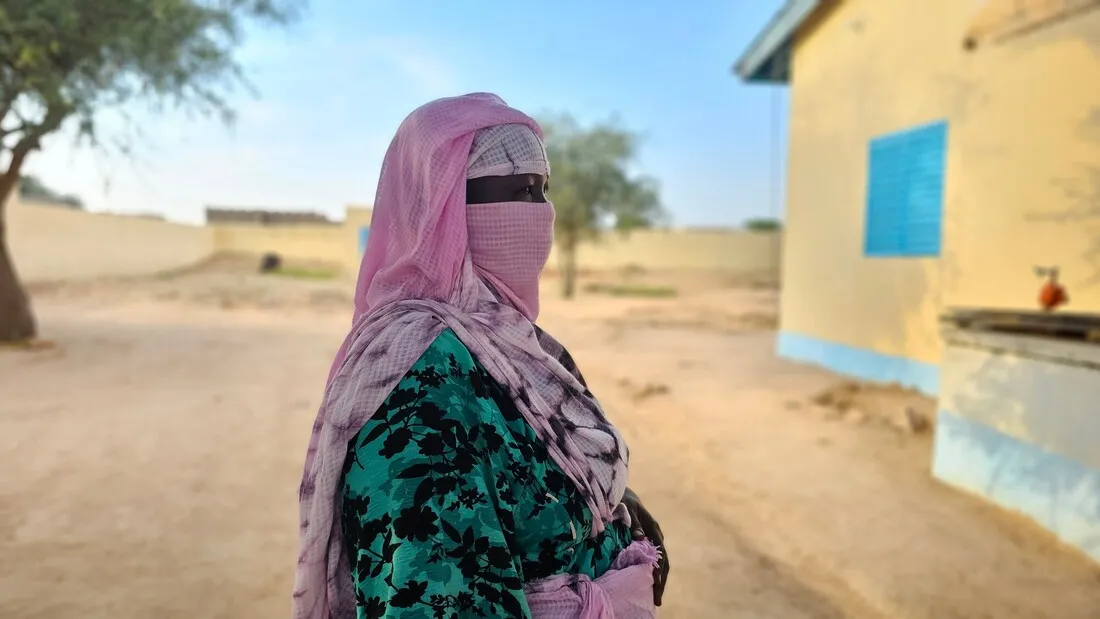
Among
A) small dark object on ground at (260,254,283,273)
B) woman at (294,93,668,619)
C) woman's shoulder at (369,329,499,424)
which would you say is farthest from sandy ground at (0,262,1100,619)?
small dark object on ground at (260,254,283,273)

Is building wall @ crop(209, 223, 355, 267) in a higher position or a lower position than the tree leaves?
lower

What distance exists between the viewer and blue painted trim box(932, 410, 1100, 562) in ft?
11.8

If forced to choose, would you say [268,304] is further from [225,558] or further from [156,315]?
[225,558]

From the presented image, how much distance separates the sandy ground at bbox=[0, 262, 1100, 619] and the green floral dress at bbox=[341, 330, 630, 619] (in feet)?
7.01

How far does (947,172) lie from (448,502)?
7.04m

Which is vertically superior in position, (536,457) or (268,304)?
(536,457)

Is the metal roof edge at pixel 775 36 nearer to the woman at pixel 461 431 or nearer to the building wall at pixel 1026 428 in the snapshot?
the building wall at pixel 1026 428

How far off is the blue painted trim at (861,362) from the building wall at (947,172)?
20mm

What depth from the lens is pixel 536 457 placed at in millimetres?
1215

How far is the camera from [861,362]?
27.2 feet

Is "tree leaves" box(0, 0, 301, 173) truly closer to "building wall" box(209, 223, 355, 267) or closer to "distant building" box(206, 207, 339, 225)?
"building wall" box(209, 223, 355, 267)

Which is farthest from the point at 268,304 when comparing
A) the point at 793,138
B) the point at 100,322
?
the point at 793,138

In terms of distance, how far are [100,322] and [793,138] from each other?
1073 centimetres

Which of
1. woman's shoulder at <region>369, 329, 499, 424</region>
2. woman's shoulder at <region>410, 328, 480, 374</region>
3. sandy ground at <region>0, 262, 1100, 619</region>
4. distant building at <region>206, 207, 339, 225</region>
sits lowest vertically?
sandy ground at <region>0, 262, 1100, 619</region>
